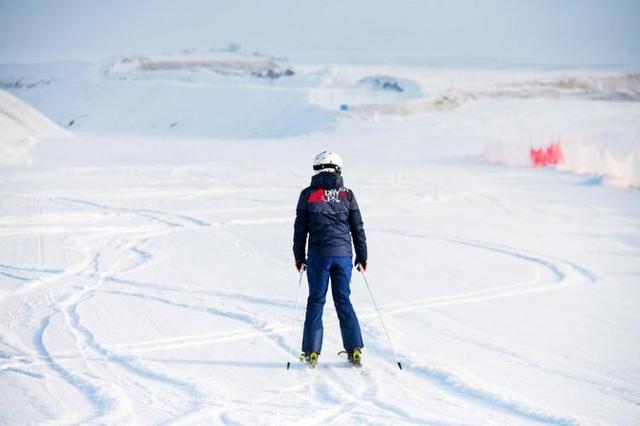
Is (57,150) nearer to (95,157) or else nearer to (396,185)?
(95,157)

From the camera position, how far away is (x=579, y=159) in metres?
29.8

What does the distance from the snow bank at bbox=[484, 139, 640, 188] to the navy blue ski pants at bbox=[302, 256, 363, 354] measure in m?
18.8

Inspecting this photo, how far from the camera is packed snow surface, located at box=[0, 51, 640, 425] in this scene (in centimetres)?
721

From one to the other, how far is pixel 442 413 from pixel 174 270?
22.9 feet

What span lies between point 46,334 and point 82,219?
9302mm

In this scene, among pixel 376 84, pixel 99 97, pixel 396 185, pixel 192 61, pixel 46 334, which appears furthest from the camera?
pixel 192 61

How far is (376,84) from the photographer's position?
7294 cm

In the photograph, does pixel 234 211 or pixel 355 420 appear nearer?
pixel 355 420

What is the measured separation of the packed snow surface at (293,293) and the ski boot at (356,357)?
0.35ft

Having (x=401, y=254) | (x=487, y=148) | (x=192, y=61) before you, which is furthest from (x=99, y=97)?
(x=401, y=254)

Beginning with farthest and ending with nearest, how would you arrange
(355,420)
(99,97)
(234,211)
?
(99,97) → (234,211) → (355,420)

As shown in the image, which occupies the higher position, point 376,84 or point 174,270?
point 376,84

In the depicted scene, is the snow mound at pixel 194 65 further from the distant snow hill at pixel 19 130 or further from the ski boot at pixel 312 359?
the ski boot at pixel 312 359

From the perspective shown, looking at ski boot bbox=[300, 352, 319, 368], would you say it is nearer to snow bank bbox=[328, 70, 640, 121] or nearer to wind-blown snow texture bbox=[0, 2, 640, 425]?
wind-blown snow texture bbox=[0, 2, 640, 425]
